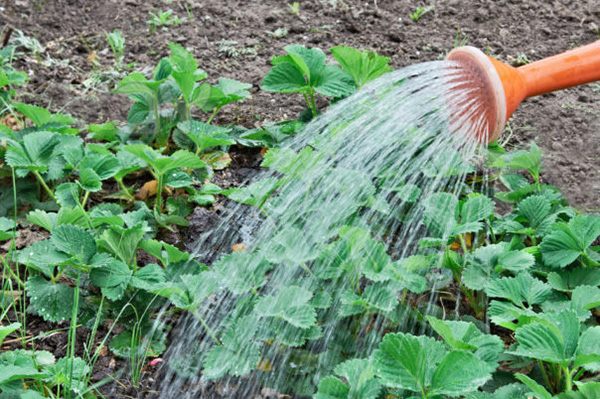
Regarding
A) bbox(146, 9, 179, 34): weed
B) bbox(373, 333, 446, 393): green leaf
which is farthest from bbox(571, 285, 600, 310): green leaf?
bbox(146, 9, 179, 34): weed

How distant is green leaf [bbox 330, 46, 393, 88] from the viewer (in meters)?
2.41

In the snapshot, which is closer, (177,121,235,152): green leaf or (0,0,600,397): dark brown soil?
(177,121,235,152): green leaf

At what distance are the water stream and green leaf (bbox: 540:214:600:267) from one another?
30 cm

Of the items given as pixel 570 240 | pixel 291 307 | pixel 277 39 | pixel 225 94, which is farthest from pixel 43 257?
pixel 277 39

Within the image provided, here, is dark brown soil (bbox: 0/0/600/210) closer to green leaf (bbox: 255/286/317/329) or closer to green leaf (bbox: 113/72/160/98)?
green leaf (bbox: 113/72/160/98)

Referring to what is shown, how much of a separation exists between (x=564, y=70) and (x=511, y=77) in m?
0.21

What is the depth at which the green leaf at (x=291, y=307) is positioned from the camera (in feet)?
5.33

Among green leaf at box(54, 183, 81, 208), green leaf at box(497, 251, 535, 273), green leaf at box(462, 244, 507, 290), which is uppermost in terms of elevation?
green leaf at box(497, 251, 535, 273)

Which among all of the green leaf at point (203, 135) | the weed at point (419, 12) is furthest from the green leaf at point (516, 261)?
the weed at point (419, 12)

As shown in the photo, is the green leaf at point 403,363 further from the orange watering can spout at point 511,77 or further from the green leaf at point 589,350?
the orange watering can spout at point 511,77

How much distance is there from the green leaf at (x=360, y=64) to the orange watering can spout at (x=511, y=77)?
11.1 inches

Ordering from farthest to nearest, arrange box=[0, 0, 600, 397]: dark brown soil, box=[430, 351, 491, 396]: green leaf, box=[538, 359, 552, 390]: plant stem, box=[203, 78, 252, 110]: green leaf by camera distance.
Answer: box=[0, 0, 600, 397]: dark brown soil, box=[203, 78, 252, 110]: green leaf, box=[538, 359, 552, 390]: plant stem, box=[430, 351, 491, 396]: green leaf

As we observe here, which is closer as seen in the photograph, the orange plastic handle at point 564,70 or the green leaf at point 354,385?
the green leaf at point 354,385

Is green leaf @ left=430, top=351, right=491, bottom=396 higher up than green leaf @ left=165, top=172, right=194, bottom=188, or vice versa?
green leaf @ left=430, top=351, right=491, bottom=396
